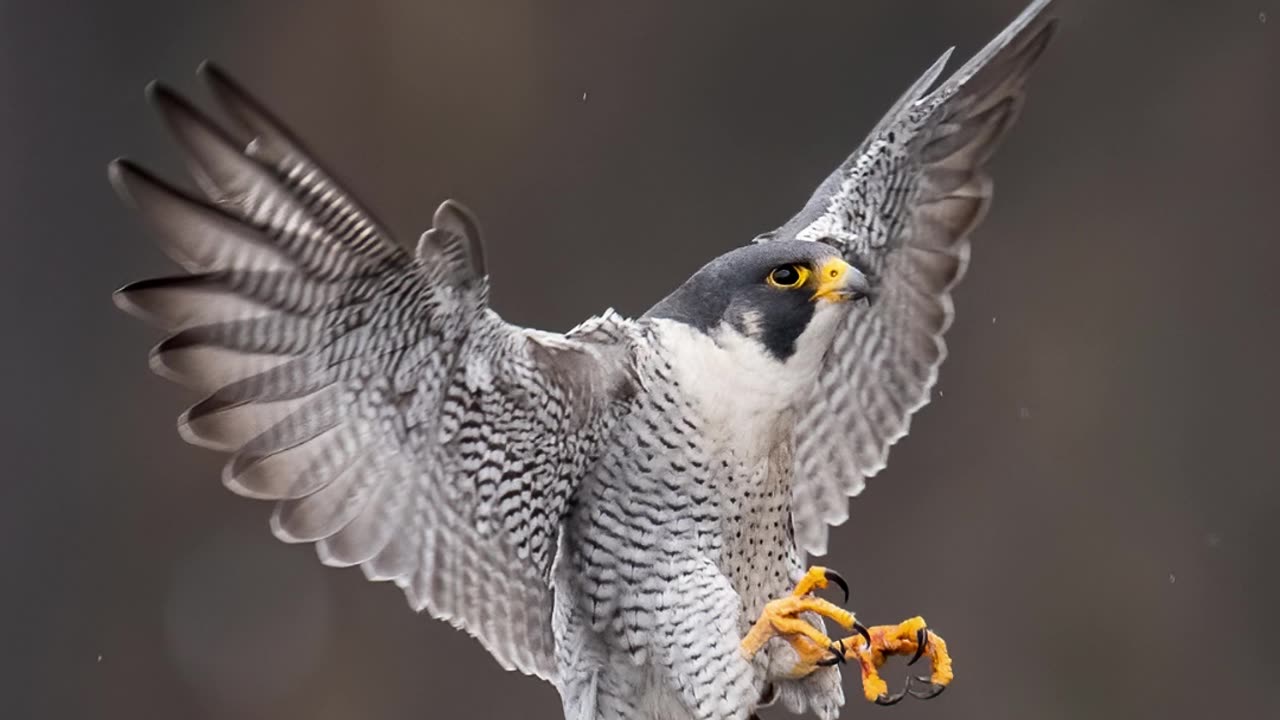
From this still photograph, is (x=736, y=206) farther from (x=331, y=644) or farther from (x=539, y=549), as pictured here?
(x=539, y=549)

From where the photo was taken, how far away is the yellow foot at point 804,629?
121 inches

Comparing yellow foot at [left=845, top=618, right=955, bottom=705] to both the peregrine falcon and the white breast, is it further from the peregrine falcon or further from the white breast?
the white breast

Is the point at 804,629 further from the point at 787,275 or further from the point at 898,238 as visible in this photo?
the point at 898,238

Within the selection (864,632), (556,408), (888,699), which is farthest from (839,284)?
(888,699)

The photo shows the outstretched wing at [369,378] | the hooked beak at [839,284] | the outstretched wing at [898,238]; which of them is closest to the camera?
the outstretched wing at [369,378]

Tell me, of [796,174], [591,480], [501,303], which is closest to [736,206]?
[796,174]

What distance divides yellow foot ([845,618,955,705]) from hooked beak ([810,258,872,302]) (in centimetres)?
67

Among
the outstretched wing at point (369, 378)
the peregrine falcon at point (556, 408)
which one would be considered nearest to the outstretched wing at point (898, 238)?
the peregrine falcon at point (556, 408)

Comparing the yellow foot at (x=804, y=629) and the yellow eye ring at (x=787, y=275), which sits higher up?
the yellow eye ring at (x=787, y=275)

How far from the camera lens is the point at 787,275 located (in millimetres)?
3066

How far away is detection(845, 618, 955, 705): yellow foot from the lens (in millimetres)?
3141

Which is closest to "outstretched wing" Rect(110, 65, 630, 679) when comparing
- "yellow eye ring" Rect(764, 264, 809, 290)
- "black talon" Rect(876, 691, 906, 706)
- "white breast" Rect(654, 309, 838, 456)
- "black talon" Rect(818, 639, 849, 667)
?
"white breast" Rect(654, 309, 838, 456)

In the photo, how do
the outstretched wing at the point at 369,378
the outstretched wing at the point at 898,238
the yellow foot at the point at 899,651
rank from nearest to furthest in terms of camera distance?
the outstretched wing at the point at 369,378
the yellow foot at the point at 899,651
the outstretched wing at the point at 898,238

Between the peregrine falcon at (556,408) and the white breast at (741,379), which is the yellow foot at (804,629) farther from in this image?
the white breast at (741,379)
